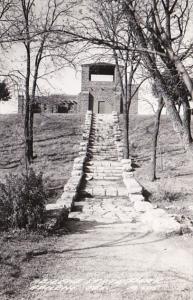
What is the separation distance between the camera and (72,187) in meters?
13.6

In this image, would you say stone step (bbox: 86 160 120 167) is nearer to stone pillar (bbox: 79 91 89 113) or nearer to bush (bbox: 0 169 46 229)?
bush (bbox: 0 169 46 229)

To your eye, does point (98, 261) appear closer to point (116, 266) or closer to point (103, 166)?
point (116, 266)

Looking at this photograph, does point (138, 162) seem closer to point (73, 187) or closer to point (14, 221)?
point (73, 187)

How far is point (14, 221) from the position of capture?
293 inches

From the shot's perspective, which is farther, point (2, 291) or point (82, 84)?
point (82, 84)

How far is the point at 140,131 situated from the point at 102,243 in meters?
21.6

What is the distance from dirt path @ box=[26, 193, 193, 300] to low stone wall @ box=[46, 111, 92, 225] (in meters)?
0.48

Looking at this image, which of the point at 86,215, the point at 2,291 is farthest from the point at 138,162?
the point at 2,291

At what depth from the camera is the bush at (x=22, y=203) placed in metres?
7.48

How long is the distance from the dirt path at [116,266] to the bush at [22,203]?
803 millimetres

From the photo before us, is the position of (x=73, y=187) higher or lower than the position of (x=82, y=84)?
lower

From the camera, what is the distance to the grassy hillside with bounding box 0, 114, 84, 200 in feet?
64.8

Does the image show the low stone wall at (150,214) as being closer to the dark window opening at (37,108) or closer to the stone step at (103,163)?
the stone step at (103,163)

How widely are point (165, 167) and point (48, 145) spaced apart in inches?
318
